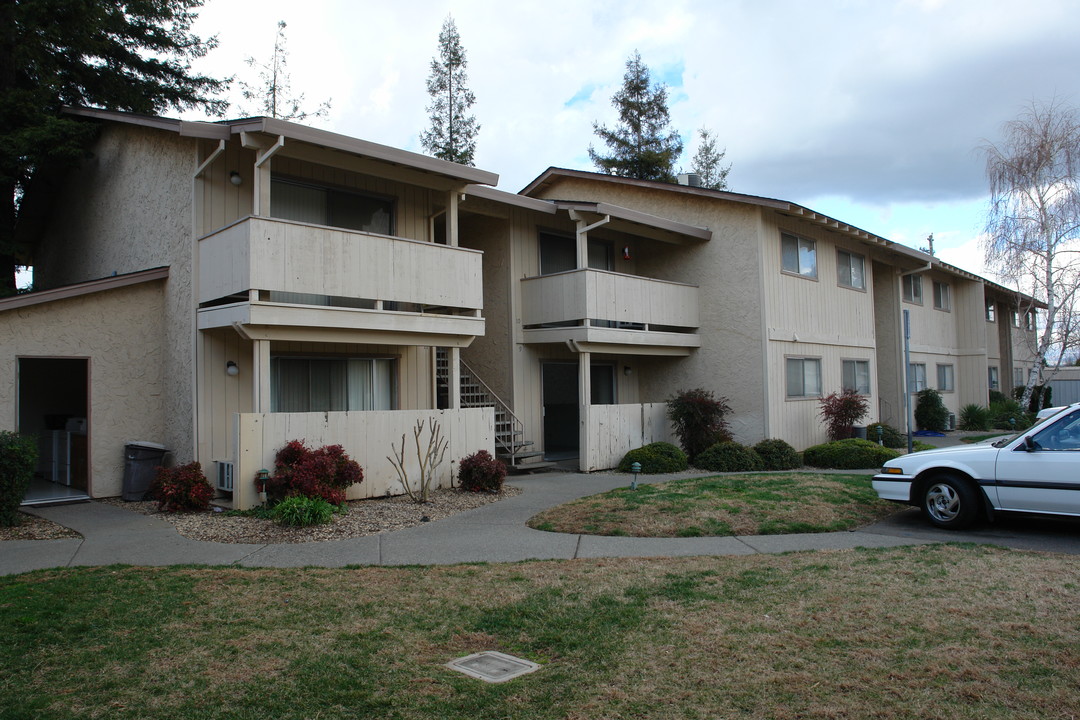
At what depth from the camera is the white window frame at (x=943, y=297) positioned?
2722 cm

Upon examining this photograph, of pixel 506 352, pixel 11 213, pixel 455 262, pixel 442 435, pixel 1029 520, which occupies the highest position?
pixel 11 213

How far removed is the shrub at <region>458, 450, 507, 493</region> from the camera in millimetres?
12062

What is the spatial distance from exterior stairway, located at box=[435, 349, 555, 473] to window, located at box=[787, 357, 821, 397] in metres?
6.32

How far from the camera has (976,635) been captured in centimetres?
495

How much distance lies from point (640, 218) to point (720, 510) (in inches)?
321

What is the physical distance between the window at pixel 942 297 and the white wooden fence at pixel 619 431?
15741 mm

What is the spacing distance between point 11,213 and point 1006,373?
1409 inches

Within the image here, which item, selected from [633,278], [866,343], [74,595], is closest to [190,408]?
[74,595]

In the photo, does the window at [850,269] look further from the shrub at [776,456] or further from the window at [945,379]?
the window at [945,379]

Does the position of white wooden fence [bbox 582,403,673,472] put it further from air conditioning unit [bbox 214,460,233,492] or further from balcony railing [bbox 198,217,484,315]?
air conditioning unit [bbox 214,460,233,492]

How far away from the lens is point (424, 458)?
1230cm

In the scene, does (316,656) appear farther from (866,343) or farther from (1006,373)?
(1006,373)

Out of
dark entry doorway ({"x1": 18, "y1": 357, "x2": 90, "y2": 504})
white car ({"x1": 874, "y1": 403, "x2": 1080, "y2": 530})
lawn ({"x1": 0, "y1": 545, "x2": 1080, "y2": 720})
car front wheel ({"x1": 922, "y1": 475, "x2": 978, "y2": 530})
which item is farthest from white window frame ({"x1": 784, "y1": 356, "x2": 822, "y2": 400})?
dark entry doorway ({"x1": 18, "y1": 357, "x2": 90, "y2": 504})

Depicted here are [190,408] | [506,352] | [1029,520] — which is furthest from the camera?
[506,352]
